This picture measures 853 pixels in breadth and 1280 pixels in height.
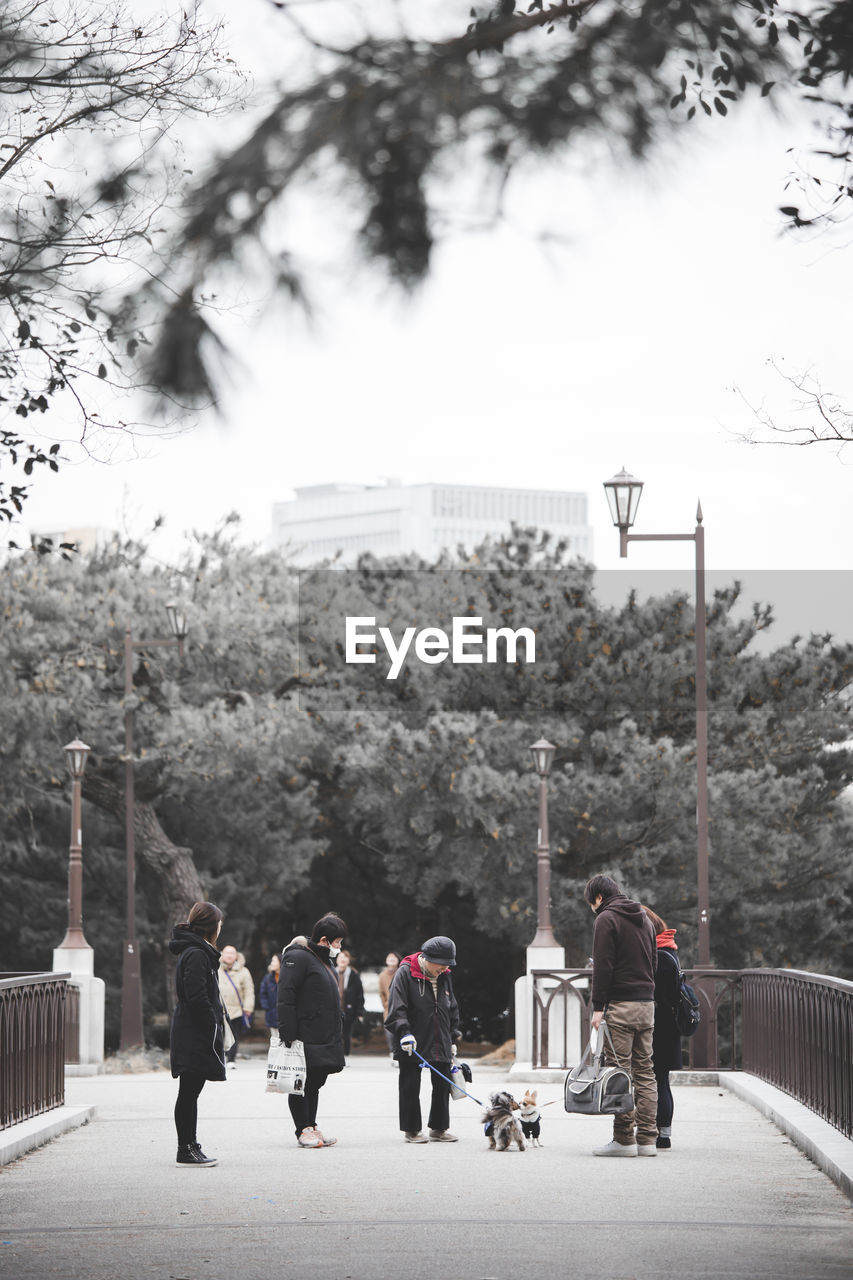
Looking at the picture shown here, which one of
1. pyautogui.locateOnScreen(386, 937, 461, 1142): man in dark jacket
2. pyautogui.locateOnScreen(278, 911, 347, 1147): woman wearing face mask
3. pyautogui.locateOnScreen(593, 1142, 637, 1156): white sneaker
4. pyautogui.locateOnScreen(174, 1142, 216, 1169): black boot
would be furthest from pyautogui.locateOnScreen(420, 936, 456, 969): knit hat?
pyautogui.locateOnScreen(174, 1142, 216, 1169): black boot

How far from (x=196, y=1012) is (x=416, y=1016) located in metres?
2.09

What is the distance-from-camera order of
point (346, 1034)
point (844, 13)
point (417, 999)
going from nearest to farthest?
point (844, 13) → point (417, 999) → point (346, 1034)

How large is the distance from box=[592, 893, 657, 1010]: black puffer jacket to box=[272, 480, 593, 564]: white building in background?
3.24 meters

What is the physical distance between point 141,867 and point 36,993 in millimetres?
24684

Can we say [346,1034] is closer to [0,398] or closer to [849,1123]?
[849,1123]

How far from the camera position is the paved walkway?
299 inches

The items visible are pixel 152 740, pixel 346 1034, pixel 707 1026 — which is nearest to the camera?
pixel 707 1026

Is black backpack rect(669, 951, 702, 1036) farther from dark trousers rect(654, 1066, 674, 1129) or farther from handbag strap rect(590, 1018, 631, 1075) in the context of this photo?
handbag strap rect(590, 1018, 631, 1075)

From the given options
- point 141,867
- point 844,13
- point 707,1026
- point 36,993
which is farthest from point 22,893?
point 844,13

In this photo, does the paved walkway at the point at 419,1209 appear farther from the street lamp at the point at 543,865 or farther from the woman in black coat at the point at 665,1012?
the street lamp at the point at 543,865

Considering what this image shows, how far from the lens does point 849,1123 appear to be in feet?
35.6

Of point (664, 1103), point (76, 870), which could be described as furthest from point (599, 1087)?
point (76, 870)

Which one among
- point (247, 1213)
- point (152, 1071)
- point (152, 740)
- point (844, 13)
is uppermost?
point (844, 13)

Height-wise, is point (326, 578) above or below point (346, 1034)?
above
